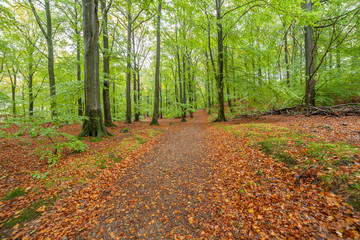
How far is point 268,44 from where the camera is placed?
34.9 ft

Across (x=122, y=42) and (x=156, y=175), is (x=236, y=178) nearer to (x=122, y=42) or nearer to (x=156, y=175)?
(x=156, y=175)

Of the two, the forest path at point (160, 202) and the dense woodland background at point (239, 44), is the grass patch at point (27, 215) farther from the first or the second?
the dense woodland background at point (239, 44)

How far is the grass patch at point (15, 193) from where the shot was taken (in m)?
3.31

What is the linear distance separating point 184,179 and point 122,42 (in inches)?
451

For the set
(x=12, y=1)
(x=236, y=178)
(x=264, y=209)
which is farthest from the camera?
(x=12, y=1)

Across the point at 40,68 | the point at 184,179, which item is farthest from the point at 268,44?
the point at 40,68

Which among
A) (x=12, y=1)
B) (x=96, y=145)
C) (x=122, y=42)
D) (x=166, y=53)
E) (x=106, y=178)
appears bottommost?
(x=106, y=178)

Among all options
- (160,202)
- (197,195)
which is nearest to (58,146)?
(160,202)

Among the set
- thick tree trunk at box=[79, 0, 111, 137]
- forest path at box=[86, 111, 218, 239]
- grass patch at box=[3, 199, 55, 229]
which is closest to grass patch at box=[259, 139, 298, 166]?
forest path at box=[86, 111, 218, 239]

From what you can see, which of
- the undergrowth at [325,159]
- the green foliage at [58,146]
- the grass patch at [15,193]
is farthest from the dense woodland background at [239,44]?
the undergrowth at [325,159]

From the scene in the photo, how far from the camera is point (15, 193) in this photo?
3422mm

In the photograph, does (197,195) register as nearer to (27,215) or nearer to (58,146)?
(27,215)

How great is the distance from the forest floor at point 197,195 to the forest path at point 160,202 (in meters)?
0.02

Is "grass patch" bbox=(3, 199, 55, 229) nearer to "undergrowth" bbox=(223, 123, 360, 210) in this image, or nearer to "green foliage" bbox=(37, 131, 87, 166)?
"green foliage" bbox=(37, 131, 87, 166)
